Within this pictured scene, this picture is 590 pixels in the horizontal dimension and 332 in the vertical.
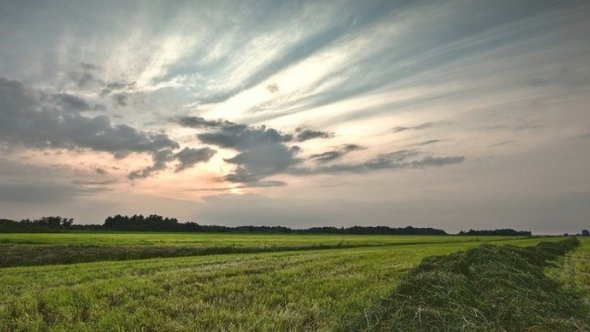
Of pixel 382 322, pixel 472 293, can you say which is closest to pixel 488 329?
pixel 382 322

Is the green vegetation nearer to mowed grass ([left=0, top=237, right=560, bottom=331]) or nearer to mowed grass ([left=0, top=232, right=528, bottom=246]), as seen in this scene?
mowed grass ([left=0, top=237, right=560, bottom=331])

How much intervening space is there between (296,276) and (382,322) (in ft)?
21.6

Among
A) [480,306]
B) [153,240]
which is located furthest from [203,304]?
[153,240]

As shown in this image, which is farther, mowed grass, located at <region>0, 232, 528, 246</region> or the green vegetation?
mowed grass, located at <region>0, 232, 528, 246</region>

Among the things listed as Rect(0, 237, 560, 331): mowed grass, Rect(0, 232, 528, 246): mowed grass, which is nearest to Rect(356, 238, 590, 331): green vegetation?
Rect(0, 237, 560, 331): mowed grass

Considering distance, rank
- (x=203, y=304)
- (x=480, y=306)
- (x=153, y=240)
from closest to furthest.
→ (x=480, y=306) < (x=203, y=304) < (x=153, y=240)

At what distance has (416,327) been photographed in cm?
597

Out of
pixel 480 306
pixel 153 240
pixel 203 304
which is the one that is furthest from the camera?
pixel 153 240

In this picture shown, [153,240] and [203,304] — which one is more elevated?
[153,240]

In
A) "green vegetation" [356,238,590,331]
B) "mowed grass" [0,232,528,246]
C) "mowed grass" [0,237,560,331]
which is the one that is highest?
"mowed grass" [0,232,528,246]

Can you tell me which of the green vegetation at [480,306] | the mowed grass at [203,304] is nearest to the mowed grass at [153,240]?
the mowed grass at [203,304]

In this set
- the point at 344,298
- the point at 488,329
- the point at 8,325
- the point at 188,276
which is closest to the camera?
the point at 488,329

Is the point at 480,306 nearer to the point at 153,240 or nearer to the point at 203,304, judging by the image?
the point at 203,304

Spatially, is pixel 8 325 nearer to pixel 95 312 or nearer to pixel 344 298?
pixel 95 312
